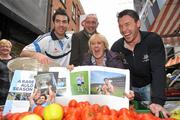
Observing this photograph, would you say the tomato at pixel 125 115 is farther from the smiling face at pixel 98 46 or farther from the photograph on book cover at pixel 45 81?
the smiling face at pixel 98 46

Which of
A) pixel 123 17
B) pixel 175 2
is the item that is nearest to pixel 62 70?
pixel 123 17

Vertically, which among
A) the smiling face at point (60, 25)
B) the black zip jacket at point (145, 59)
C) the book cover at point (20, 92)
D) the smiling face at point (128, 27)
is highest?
the smiling face at point (60, 25)

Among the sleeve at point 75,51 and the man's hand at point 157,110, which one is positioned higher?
the sleeve at point 75,51

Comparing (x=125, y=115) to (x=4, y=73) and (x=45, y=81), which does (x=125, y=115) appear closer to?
(x=45, y=81)

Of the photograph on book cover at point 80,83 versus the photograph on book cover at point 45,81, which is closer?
the photograph on book cover at point 45,81

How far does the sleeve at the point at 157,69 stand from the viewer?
2730 millimetres

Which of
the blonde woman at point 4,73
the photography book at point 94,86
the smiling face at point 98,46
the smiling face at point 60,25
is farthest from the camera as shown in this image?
the blonde woman at point 4,73

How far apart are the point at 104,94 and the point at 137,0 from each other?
9.44 metres

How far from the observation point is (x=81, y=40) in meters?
4.21

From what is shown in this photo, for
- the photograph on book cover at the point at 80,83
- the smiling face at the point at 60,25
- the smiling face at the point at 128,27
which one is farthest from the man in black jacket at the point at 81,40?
the photograph on book cover at the point at 80,83

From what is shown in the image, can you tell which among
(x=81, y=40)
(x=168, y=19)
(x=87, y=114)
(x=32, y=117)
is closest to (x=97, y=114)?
(x=87, y=114)

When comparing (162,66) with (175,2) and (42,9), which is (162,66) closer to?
(175,2)

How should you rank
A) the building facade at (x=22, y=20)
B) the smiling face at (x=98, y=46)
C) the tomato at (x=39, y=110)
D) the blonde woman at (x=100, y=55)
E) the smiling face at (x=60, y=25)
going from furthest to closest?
the building facade at (x=22, y=20)
the smiling face at (x=60, y=25)
the smiling face at (x=98, y=46)
the blonde woman at (x=100, y=55)
the tomato at (x=39, y=110)

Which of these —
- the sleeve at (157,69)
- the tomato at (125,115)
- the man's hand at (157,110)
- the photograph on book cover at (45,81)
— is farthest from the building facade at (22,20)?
the tomato at (125,115)
